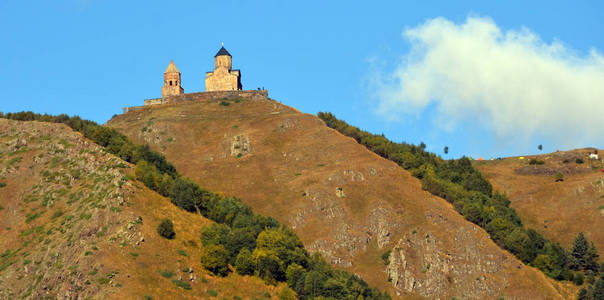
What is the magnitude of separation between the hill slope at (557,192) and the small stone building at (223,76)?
53581 millimetres

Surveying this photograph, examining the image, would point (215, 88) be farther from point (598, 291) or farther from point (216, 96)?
point (598, 291)

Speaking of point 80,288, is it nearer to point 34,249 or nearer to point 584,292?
point 34,249

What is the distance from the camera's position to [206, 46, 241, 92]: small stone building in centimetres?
18700

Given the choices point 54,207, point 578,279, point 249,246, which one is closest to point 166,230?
point 249,246

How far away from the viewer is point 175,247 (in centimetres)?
10569

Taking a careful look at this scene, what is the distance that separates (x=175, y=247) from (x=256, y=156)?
1985 inches

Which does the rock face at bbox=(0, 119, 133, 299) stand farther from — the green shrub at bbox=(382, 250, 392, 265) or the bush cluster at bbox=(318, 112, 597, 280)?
the bush cluster at bbox=(318, 112, 597, 280)

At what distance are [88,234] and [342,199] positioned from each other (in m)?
45.2

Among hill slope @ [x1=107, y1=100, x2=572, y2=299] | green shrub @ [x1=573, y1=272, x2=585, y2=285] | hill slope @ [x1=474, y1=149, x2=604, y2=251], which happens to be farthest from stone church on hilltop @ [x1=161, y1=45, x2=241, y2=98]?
green shrub @ [x1=573, y1=272, x2=585, y2=285]

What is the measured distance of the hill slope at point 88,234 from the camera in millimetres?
95062

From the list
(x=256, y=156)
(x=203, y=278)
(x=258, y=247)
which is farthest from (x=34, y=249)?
(x=256, y=156)

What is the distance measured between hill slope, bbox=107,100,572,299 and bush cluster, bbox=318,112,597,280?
327cm

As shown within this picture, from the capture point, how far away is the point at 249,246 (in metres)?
111

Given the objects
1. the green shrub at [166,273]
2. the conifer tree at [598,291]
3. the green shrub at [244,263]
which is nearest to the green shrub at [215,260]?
the green shrub at [244,263]
